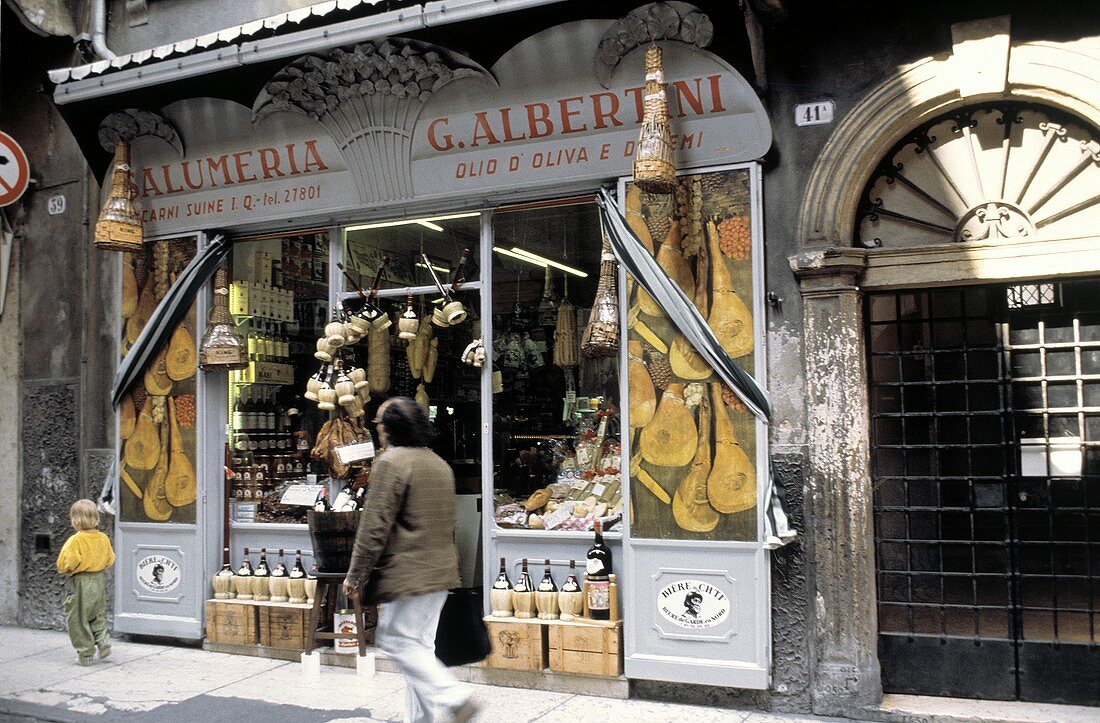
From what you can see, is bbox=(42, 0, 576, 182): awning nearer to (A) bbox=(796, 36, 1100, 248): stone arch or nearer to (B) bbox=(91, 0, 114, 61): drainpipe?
(B) bbox=(91, 0, 114, 61): drainpipe

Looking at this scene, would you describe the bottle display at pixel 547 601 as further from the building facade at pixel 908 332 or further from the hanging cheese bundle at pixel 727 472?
the hanging cheese bundle at pixel 727 472

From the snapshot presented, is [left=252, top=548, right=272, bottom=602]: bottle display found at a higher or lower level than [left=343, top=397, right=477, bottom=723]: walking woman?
lower

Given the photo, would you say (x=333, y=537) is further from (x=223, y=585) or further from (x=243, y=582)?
(x=223, y=585)

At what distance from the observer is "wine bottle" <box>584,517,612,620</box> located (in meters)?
6.64

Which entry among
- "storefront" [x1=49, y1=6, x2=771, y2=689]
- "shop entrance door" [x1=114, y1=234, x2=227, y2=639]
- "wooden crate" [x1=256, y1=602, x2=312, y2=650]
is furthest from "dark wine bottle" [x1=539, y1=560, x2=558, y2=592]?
"shop entrance door" [x1=114, y1=234, x2=227, y2=639]

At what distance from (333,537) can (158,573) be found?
209 cm

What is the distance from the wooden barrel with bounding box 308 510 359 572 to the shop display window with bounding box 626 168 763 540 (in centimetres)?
227

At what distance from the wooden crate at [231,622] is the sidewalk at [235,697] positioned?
0.15 metres

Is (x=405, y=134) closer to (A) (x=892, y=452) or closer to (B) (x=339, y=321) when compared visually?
(B) (x=339, y=321)

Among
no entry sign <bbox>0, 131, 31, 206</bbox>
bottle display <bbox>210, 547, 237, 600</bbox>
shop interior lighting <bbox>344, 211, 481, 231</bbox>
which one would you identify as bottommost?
bottle display <bbox>210, 547, 237, 600</bbox>

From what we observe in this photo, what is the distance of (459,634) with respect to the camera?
17.3 ft

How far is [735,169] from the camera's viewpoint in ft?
21.1

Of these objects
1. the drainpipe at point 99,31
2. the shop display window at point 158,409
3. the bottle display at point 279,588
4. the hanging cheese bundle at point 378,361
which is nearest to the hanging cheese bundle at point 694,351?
the hanging cheese bundle at point 378,361

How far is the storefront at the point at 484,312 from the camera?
640 centimetres
